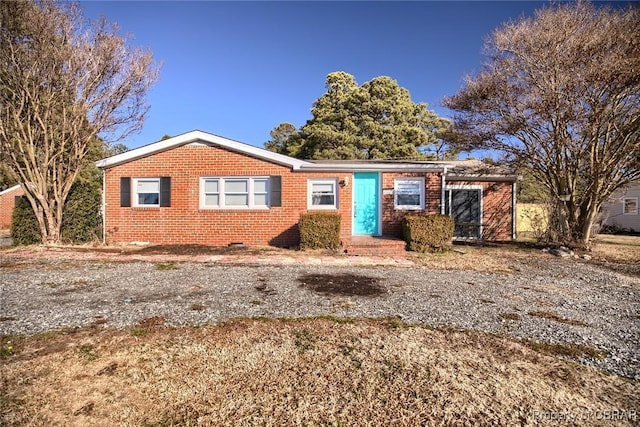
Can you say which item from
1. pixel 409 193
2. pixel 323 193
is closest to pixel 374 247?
pixel 323 193

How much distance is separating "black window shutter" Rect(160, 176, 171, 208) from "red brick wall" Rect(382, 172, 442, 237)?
7.24 m

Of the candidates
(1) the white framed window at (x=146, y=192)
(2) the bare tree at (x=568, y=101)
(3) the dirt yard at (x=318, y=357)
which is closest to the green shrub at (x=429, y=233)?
(3) the dirt yard at (x=318, y=357)

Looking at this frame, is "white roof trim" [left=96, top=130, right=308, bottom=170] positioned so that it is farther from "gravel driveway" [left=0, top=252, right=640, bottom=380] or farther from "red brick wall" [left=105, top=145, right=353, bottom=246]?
"gravel driveway" [left=0, top=252, right=640, bottom=380]

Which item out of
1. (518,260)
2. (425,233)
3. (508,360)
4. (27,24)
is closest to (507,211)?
(518,260)

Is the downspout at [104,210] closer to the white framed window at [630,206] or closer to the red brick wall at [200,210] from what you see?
the red brick wall at [200,210]

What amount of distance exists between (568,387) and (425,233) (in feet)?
22.7

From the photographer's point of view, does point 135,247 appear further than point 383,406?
Yes

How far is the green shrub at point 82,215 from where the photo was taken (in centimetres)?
1024

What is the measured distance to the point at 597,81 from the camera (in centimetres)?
838

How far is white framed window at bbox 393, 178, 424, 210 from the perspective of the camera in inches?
423

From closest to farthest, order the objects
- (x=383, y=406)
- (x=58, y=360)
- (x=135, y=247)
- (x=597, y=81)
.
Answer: (x=383, y=406)
(x=58, y=360)
(x=597, y=81)
(x=135, y=247)

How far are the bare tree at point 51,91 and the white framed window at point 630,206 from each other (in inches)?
1041

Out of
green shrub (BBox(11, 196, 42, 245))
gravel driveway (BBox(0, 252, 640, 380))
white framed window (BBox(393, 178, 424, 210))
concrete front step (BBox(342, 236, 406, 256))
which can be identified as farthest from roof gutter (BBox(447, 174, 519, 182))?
green shrub (BBox(11, 196, 42, 245))

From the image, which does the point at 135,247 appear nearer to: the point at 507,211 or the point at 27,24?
the point at 27,24
